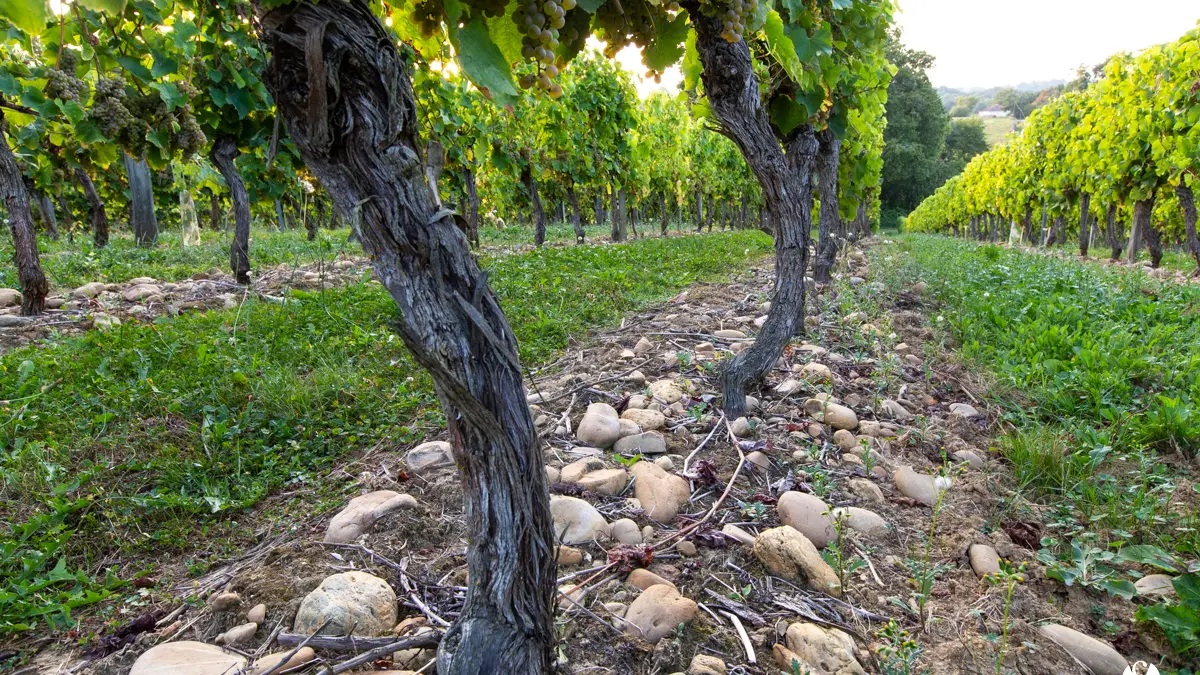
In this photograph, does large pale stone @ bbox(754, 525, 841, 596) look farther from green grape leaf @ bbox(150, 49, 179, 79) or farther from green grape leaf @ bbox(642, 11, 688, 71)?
green grape leaf @ bbox(150, 49, 179, 79)

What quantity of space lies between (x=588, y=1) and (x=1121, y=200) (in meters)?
16.1

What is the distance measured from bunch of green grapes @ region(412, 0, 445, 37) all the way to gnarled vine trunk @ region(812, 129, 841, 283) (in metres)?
5.66

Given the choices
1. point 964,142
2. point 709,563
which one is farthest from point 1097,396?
point 964,142

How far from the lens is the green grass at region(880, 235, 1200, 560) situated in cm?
237

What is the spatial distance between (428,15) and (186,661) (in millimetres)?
1733

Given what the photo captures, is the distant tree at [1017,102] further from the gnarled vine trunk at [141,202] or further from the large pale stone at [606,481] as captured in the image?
the large pale stone at [606,481]

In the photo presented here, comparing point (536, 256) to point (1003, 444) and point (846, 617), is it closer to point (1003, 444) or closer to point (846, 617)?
point (1003, 444)

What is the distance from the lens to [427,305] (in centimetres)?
113

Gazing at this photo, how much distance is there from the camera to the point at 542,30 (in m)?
1.05

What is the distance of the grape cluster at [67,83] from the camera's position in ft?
10.1

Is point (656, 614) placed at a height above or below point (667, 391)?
below

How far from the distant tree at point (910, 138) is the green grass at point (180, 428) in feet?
173

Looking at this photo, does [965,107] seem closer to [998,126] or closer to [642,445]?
[998,126]

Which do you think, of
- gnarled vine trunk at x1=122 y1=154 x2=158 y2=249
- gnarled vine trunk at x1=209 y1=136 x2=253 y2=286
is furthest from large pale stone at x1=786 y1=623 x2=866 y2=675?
gnarled vine trunk at x1=122 y1=154 x2=158 y2=249
